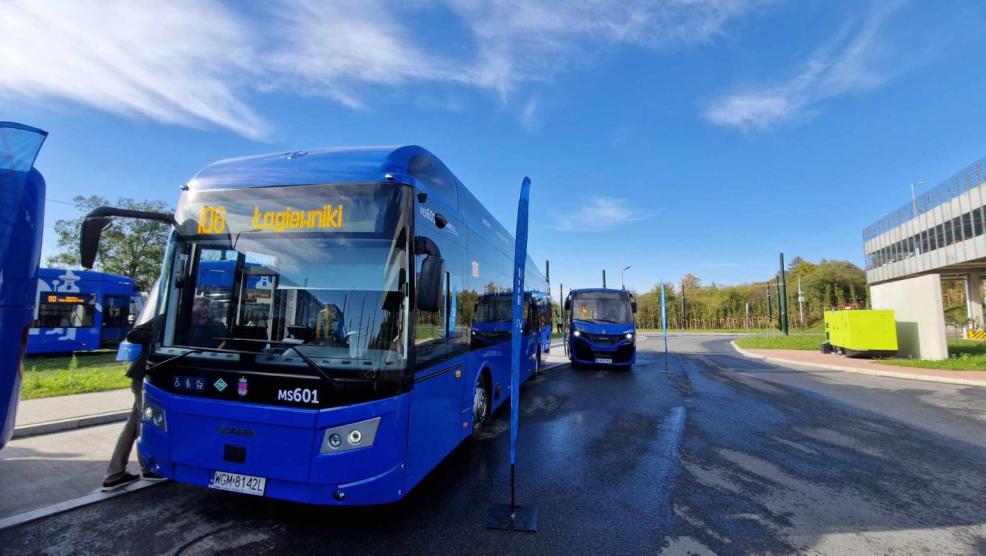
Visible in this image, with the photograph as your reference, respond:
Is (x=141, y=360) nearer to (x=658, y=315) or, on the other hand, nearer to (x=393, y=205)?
(x=393, y=205)

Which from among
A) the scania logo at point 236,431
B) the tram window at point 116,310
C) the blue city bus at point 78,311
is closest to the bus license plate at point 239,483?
the scania logo at point 236,431

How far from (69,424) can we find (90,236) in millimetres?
5060

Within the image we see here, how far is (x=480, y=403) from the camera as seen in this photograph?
6.13 metres

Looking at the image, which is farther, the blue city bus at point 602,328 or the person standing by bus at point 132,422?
the blue city bus at point 602,328

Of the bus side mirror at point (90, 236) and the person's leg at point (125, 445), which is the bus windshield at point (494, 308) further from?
the bus side mirror at point (90, 236)

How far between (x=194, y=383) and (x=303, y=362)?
1.02 meters

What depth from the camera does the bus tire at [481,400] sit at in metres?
5.75

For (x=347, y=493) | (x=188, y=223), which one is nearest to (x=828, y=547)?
(x=347, y=493)

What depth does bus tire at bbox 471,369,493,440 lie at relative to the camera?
5754 mm

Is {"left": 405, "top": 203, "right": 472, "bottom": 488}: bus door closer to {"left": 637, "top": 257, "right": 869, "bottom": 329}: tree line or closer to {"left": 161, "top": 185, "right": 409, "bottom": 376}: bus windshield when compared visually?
{"left": 161, "top": 185, "right": 409, "bottom": 376}: bus windshield

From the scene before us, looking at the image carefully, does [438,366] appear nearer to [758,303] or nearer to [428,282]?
[428,282]

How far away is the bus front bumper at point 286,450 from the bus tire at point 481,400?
Answer: 2.27 m

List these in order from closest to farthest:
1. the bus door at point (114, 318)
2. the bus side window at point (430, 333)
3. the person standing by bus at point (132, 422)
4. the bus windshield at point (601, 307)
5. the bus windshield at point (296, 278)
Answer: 1. the bus windshield at point (296, 278)
2. the bus side window at point (430, 333)
3. the person standing by bus at point (132, 422)
4. the bus windshield at point (601, 307)
5. the bus door at point (114, 318)

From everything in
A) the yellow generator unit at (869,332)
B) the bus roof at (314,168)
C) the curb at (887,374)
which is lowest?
the curb at (887,374)
